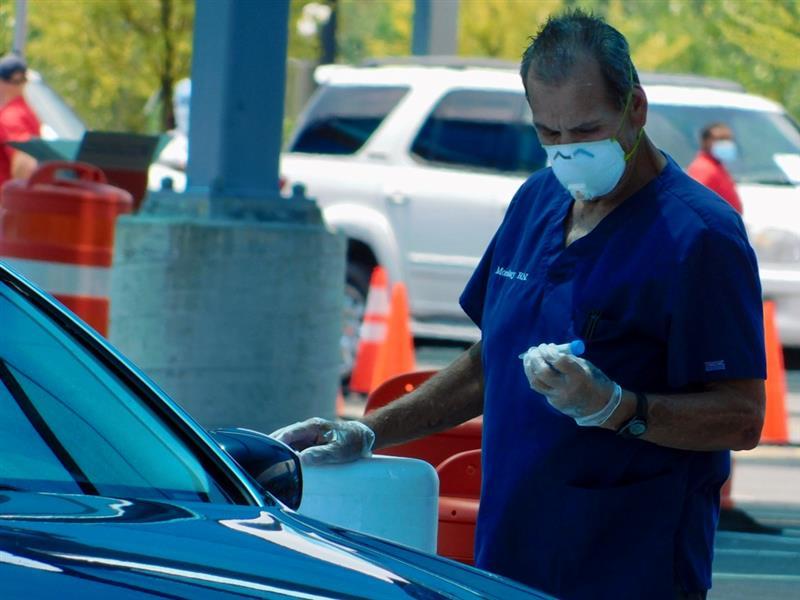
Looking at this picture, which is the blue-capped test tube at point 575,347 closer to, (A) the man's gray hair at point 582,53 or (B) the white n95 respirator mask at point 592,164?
(B) the white n95 respirator mask at point 592,164

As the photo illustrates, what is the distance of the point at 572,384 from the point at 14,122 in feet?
32.9

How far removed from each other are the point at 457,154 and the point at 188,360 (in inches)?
231

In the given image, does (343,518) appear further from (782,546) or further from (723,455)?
(782,546)

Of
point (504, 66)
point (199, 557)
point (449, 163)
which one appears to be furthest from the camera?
point (504, 66)

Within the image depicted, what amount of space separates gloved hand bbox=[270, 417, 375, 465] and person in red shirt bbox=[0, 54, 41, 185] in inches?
333

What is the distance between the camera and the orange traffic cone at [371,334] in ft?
38.4

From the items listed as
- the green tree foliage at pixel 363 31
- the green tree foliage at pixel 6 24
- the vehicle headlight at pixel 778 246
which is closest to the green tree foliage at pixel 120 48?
the green tree foliage at pixel 6 24

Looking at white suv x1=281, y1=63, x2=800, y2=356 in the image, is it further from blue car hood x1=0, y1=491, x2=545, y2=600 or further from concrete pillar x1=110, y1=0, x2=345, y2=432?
blue car hood x1=0, y1=491, x2=545, y2=600

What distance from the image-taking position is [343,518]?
337 centimetres

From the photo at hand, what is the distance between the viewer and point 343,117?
1352 centimetres

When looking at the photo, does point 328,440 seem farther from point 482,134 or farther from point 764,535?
point 482,134

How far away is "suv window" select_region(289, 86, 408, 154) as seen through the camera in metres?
13.4

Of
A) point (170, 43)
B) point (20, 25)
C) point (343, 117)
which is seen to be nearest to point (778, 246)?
point (343, 117)

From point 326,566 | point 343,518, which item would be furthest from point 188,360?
point 326,566
